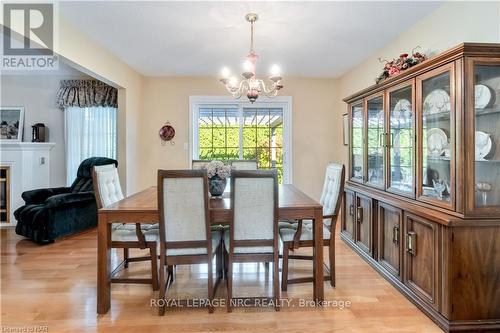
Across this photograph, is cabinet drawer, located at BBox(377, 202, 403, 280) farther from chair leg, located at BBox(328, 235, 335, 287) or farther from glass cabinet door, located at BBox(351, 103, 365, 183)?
glass cabinet door, located at BBox(351, 103, 365, 183)

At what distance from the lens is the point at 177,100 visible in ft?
17.4

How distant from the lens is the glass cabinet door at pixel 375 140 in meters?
2.97

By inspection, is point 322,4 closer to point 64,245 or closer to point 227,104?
point 227,104

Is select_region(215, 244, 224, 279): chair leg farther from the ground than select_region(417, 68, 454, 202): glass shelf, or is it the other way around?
select_region(417, 68, 454, 202): glass shelf

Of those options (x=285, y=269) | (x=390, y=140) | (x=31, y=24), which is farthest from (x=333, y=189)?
(x=31, y=24)

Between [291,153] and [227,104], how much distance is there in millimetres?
1472

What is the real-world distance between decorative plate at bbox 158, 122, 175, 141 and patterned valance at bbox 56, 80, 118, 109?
0.89 metres

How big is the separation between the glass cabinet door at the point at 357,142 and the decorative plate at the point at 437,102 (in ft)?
3.53

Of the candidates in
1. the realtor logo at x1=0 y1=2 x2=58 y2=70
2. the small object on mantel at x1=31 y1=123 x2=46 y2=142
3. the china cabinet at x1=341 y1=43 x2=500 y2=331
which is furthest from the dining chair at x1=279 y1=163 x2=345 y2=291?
the small object on mantel at x1=31 y1=123 x2=46 y2=142

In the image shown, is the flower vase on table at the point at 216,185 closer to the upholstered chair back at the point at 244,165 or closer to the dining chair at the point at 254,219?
the dining chair at the point at 254,219

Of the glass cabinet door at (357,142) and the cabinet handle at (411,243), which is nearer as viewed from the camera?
the cabinet handle at (411,243)

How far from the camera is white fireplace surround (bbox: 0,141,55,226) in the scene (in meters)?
4.63

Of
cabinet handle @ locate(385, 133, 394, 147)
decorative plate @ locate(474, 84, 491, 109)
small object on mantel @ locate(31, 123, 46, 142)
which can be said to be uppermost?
small object on mantel @ locate(31, 123, 46, 142)

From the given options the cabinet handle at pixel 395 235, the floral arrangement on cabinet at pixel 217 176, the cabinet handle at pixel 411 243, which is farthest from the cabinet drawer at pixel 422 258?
the floral arrangement on cabinet at pixel 217 176
